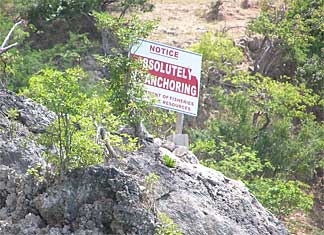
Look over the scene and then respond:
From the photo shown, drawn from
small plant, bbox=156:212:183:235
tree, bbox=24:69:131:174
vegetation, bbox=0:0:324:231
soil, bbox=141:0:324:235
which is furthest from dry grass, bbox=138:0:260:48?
small plant, bbox=156:212:183:235

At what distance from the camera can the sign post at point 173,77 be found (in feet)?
32.8

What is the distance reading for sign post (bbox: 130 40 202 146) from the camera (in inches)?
394

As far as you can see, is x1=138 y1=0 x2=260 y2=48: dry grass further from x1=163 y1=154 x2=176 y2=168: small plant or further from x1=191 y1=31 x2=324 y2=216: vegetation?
x1=163 y1=154 x2=176 y2=168: small plant

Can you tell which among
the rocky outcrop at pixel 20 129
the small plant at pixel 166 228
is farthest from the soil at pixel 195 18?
the small plant at pixel 166 228

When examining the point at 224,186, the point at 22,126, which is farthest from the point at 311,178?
the point at 22,126

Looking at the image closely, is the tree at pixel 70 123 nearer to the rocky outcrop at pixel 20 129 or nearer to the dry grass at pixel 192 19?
the rocky outcrop at pixel 20 129

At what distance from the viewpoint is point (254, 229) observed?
9.08m

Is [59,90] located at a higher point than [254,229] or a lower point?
higher

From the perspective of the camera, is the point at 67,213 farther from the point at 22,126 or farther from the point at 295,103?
the point at 295,103

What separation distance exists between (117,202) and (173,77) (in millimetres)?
3149

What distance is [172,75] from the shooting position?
33.6ft

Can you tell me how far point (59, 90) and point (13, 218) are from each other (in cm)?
130

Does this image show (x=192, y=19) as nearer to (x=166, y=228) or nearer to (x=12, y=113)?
(x=12, y=113)

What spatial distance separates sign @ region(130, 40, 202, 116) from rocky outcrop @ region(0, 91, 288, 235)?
43.6 inches
